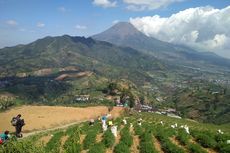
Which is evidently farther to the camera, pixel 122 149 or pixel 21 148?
pixel 122 149

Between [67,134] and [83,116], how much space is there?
3077cm

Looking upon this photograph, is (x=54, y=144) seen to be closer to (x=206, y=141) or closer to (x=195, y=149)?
(x=195, y=149)

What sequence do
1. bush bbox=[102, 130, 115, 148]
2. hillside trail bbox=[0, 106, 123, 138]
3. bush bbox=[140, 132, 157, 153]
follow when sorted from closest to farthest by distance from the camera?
bush bbox=[140, 132, 157, 153]
bush bbox=[102, 130, 115, 148]
hillside trail bbox=[0, 106, 123, 138]

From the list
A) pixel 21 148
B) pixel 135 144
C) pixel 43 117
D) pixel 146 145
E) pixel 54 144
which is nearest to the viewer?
pixel 21 148

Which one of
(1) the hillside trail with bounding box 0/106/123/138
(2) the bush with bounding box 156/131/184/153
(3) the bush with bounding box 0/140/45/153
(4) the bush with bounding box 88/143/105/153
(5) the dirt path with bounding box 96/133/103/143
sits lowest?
(1) the hillside trail with bounding box 0/106/123/138

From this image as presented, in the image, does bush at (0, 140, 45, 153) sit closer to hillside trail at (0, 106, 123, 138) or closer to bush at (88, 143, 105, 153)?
bush at (88, 143, 105, 153)

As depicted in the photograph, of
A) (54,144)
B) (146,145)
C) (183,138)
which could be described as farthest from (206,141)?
(54,144)

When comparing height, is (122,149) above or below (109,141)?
above

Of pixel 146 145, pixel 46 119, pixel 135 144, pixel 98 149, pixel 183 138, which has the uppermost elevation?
pixel 183 138

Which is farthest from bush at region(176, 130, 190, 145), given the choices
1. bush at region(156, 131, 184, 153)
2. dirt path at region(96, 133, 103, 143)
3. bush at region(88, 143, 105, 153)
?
dirt path at region(96, 133, 103, 143)

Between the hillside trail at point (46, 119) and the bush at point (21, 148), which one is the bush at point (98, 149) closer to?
the bush at point (21, 148)

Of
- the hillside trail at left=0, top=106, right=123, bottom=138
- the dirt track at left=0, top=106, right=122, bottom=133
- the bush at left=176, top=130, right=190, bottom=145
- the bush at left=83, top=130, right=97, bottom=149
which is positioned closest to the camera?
the bush at left=176, top=130, right=190, bottom=145

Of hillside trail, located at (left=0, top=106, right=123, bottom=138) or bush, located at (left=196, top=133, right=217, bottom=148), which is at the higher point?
bush, located at (left=196, top=133, right=217, bottom=148)

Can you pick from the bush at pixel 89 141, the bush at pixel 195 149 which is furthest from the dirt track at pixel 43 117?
the bush at pixel 195 149
